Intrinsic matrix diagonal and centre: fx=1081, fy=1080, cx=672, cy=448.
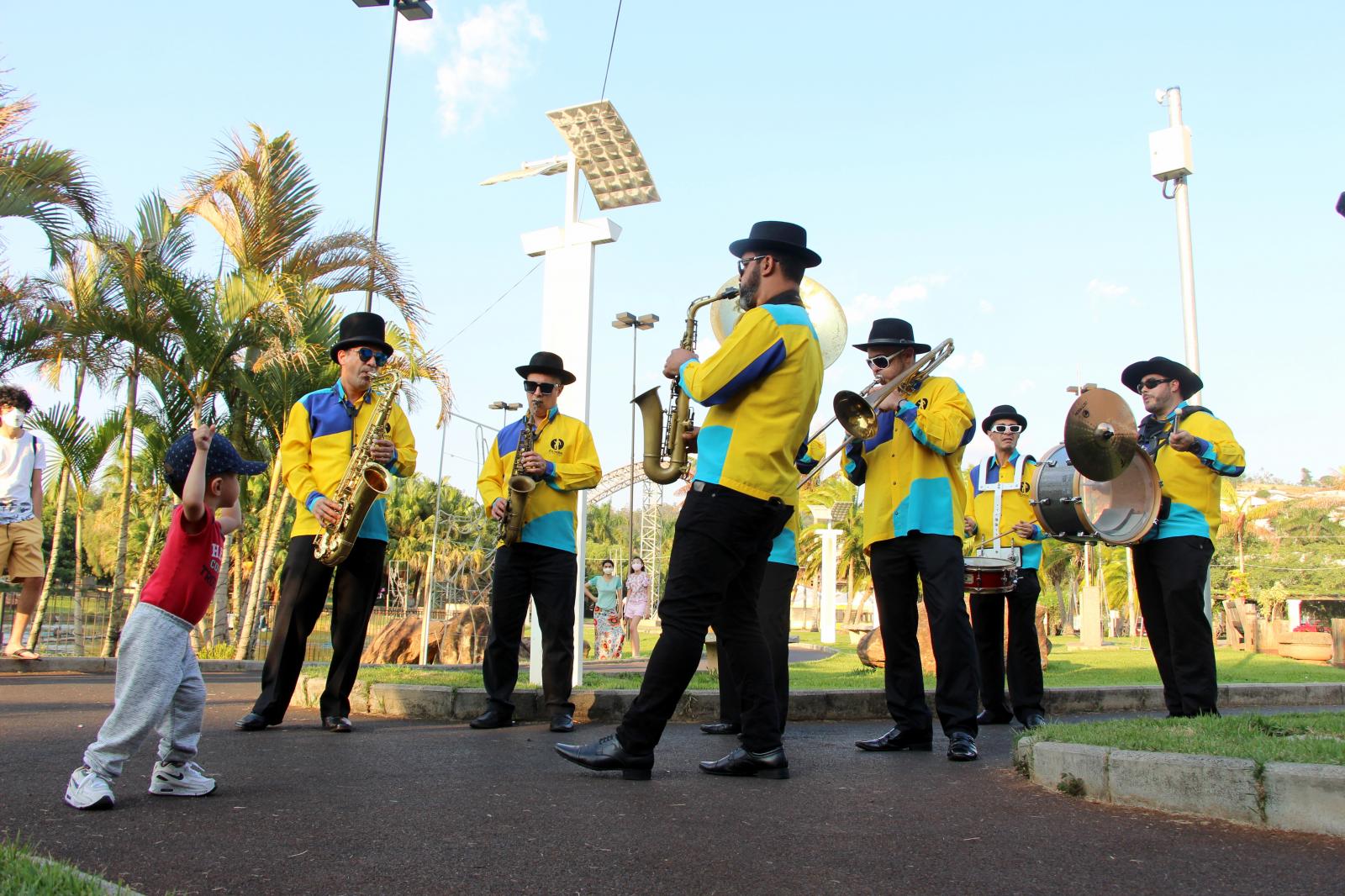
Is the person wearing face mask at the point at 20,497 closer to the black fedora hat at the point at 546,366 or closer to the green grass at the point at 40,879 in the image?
the black fedora hat at the point at 546,366

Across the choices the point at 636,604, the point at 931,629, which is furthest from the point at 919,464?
the point at 636,604

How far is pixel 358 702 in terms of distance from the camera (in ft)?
24.1

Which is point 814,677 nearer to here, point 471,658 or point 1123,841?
point 1123,841

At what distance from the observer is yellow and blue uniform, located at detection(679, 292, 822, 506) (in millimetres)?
4535

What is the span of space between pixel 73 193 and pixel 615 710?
8.70m

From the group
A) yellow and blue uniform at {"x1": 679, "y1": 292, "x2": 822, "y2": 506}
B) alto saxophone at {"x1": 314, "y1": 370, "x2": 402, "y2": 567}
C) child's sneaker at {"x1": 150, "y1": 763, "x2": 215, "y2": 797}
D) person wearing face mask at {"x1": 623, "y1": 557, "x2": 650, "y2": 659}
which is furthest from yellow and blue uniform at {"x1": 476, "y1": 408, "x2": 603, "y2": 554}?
person wearing face mask at {"x1": 623, "y1": 557, "x2": 650, "y2": 659}

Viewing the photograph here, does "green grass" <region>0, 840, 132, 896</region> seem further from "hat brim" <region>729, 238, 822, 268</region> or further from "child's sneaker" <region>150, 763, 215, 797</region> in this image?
"hat brim" <region>729, 238, 822, 268</region>


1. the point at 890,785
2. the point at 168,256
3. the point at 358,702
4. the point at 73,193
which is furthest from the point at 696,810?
the point at 168,256

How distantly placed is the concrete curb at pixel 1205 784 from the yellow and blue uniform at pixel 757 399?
159 cm

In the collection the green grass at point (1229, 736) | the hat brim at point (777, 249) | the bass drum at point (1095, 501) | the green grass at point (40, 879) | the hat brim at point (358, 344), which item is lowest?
the green grass at point (40, 879)

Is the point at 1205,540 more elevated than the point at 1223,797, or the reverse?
the point at 1205,540

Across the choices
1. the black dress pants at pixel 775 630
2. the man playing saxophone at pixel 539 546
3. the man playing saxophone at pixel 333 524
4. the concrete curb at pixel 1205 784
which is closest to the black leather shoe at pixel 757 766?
the concrete curb at pixel 1205 784

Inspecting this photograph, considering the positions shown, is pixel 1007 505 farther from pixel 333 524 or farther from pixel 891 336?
pixel 333 524

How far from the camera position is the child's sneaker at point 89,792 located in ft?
11.7
